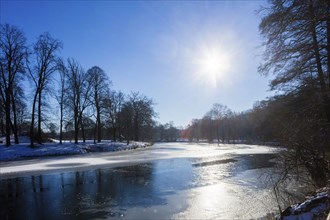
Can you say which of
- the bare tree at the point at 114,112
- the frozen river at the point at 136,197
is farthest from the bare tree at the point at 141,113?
the frozen river at the point at 136,197

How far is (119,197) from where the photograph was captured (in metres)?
11.0

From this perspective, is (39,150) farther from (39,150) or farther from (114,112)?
(114,112)

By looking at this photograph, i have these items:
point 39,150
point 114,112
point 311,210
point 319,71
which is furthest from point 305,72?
point 114,112

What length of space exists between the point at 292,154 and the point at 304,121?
3.16 feet

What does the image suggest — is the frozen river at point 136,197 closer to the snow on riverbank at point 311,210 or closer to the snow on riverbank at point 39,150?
the snow on riverbank at point 311,210

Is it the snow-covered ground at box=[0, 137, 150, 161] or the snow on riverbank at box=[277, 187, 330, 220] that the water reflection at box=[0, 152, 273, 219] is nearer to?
the snow on riverbank at box=[277, 187, 330, 220]

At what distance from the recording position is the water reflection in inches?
347

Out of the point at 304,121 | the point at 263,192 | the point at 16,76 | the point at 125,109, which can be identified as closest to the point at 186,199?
the point at 263,192

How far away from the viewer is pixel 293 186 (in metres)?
11.9

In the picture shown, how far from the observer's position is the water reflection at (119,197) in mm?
8810

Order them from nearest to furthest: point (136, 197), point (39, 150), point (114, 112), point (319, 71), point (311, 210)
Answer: point (311, 210) < point (319, 71) < point (136, 197) < point (39, 150) < point (114, 112)

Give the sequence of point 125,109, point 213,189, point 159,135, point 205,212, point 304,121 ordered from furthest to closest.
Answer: point 159,135 < point 125,109 < point 213,189 < point 205,212 < point 304,121

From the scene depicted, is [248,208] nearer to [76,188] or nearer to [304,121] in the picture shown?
[304,121]

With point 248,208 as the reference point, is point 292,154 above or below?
above
